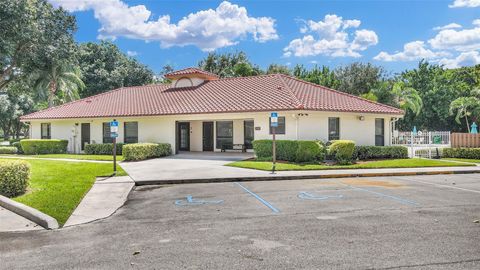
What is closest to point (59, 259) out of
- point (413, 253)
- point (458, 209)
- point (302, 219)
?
point (302, 219)

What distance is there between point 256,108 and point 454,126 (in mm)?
35503

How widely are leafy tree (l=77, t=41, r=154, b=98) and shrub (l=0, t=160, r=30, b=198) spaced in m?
38.9

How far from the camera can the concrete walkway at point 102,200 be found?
8562mm

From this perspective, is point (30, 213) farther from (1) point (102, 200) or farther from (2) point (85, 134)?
(2) point (85, 134)

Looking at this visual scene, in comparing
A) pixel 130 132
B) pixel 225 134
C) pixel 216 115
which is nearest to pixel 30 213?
pixel 216 115

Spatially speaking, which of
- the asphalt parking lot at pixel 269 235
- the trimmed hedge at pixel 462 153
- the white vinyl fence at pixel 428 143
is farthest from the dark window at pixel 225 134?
the asphalt parking lot at pixel 269 235

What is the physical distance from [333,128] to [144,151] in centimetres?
1123

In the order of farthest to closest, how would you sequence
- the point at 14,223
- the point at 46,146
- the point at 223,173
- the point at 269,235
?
the point at 46,146 < the point at 223,173 < the point at 14,223 < the point at 269,235

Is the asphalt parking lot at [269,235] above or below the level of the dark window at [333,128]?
below

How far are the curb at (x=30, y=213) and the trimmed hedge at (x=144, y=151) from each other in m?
11.5

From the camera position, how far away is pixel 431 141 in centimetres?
2458

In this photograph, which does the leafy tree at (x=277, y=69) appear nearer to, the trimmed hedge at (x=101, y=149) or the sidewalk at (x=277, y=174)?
the trimmed hedge at (x=101, y=149)

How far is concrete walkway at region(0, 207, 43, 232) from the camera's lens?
7.57m

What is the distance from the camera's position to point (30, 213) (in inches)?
326
